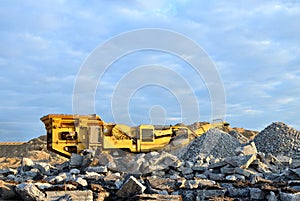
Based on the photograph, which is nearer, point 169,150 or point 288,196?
point 288,196

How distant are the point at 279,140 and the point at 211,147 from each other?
3.09 meters

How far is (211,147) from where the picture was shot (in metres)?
15.2

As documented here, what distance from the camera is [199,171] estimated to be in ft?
34.7

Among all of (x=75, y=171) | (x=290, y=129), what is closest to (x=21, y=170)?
(x=75, y=171)

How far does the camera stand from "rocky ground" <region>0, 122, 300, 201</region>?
7.18 meters

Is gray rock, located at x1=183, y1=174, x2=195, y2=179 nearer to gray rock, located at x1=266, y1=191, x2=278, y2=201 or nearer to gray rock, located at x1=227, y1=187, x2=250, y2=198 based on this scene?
gray rock, located at x1=227, y1=187, x2=250, y2=198

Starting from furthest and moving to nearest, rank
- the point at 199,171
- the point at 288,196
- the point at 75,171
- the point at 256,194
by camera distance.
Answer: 1. the point at 75,171
2. the point at 199,171
3. the point at 256,194
4. the point at 288,196

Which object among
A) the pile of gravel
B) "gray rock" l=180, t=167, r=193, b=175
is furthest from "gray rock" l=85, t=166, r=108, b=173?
the pile of gravel

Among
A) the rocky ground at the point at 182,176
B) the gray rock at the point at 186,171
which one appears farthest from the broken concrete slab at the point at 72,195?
the gray rock at the point at 186,171

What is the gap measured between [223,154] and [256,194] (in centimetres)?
723

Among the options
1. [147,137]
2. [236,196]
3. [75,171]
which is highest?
[147,137]

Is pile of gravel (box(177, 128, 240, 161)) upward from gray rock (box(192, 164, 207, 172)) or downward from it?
upward

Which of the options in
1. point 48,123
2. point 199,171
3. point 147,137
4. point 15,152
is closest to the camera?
point 199,171

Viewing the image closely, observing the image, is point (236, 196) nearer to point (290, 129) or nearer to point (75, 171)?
point (75, 171)
